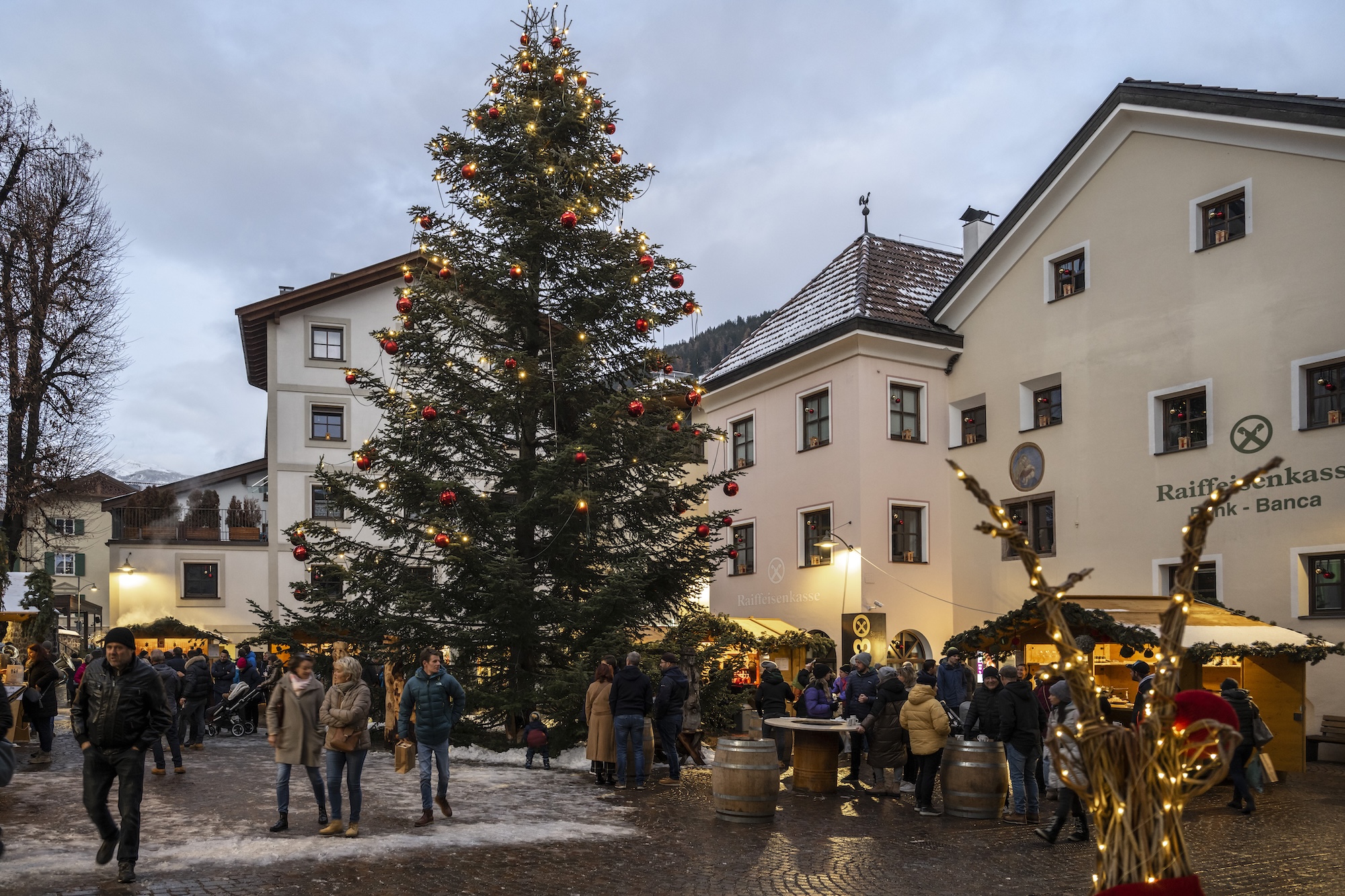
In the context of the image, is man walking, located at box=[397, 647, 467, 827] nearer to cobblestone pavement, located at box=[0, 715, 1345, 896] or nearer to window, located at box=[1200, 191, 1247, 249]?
cobblestone pavement, located at box=[0, 715, 1345, 896]

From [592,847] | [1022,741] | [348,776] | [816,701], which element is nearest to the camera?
[592,847]

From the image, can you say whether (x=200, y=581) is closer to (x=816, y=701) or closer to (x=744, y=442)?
(x=744, y=442)

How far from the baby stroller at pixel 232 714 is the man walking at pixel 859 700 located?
12161 millimetres

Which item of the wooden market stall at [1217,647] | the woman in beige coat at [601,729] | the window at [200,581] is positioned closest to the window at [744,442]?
the wooden market stall at [1217,647]

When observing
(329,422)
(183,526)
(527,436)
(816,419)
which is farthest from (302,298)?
(527,436)

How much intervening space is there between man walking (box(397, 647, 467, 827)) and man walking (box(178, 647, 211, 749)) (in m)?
7.45

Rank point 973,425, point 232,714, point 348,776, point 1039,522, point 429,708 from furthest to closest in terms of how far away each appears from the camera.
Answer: point 973,425
point 1039,522
point 232,714
point 429,708
point 348,776

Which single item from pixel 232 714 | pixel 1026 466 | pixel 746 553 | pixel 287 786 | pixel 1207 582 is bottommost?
pixel 232 714

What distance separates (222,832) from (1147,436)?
18818mm

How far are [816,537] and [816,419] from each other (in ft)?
9.90

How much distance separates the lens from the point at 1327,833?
11.8 metres

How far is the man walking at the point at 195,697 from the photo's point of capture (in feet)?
58.9

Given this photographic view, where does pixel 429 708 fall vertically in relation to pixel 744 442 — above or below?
below

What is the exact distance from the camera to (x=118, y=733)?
8672 millimetres
